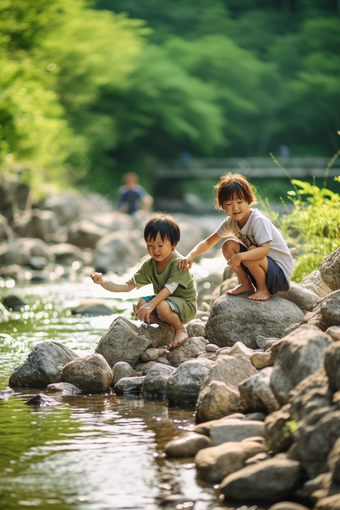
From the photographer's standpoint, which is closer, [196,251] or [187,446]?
[187,446]

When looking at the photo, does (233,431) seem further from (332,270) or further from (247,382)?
(332,270)

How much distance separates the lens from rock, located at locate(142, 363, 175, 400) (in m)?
3.68

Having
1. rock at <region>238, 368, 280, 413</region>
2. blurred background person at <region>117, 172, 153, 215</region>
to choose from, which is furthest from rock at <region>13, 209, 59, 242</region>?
rock at <region>238, 368, 280, 413</region>

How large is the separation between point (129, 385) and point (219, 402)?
0.92 meters

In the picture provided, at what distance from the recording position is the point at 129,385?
12.4ft

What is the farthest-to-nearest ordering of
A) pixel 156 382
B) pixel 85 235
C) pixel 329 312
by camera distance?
pixel 85 235
pixel 156 382
pixel 329 312

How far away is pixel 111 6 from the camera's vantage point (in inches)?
1237

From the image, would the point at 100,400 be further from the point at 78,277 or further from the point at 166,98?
the point at 166,98

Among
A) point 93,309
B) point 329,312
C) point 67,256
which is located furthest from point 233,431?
point 67,256

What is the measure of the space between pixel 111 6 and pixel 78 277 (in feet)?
78.3

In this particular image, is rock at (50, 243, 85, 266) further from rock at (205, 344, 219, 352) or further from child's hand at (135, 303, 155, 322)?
rock at (205, 344, 219, 352)

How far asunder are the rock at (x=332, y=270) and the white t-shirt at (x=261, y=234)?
245 mm

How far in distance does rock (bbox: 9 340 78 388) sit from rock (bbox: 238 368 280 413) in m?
1.45

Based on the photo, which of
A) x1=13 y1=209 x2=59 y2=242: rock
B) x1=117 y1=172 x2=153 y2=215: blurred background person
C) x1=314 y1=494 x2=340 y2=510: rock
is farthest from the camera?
x1=117 y1=172 x2=153 y2=215: blurred background person
